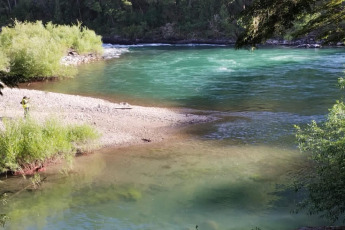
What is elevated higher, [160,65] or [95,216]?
[160,65]

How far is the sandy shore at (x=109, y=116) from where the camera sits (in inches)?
731

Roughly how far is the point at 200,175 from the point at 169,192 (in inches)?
70.7

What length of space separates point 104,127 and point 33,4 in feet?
289

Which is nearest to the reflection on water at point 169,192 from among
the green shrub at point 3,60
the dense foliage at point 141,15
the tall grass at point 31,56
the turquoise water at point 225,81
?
the turquoise water at point 225,81

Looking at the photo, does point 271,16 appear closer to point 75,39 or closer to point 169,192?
point 169,192

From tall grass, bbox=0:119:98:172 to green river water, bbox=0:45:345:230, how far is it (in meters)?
0.72

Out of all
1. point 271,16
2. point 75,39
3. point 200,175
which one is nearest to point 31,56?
point 75,39

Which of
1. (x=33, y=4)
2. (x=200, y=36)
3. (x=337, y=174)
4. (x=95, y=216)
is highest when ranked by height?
(x=33, y=4)

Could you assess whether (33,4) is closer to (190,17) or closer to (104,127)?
(190,17)

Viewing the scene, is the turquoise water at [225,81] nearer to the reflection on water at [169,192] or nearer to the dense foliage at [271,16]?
the reflection on water at [169,192]

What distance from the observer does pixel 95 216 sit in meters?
11.0

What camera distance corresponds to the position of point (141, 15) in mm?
86438

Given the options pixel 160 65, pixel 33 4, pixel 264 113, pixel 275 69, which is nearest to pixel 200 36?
pixel 160 65

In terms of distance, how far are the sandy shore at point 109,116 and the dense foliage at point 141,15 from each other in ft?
171
